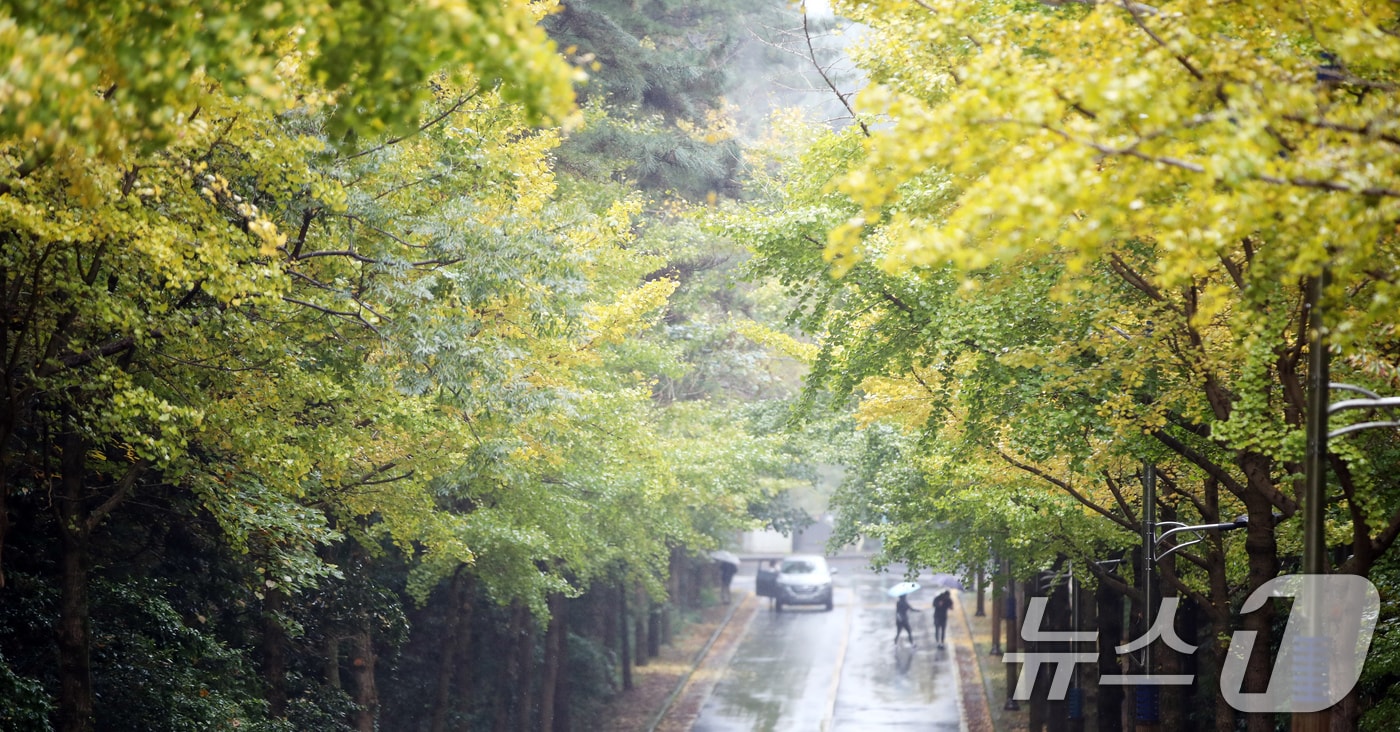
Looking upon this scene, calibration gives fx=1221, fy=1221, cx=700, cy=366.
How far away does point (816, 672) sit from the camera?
32344 mm

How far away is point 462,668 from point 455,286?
12.0 meters

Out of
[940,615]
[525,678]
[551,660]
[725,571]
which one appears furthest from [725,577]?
[525,678]

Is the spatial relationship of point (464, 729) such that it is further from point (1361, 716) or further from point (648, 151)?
point (1361, 716)

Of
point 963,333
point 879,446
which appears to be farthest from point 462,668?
point 963,333

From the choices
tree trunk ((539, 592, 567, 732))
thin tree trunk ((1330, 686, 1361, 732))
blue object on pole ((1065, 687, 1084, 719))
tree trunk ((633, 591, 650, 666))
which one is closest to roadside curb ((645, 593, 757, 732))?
tree trunk ((633, 591, 650, 666))

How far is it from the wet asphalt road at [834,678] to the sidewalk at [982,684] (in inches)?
15.2

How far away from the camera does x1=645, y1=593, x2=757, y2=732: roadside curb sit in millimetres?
28141

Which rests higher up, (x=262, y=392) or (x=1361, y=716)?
(x=262, y=392)

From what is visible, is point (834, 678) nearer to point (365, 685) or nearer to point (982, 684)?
point (982, 684)

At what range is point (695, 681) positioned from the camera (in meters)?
32.5

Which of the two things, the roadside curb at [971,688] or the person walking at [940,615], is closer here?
the roadside curb at [971,688]

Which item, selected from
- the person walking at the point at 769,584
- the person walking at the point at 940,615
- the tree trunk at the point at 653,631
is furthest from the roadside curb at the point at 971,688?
the tree trunk at the point at 653,631

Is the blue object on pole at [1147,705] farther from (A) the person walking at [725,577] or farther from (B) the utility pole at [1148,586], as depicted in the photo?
(A) the person walking at [725,577]

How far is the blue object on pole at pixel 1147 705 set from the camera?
1390 centimetres
